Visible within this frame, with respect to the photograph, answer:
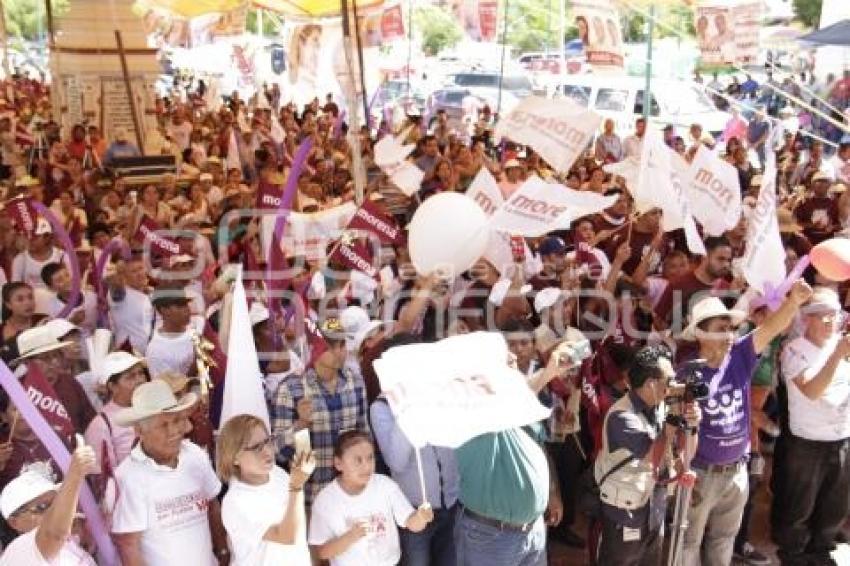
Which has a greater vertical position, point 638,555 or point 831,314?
point 831,314

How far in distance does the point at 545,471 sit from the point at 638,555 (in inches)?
34.1

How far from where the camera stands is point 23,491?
3.41 metres

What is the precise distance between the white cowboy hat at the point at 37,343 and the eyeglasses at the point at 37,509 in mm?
1261

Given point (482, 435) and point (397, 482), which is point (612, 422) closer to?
point (482, 435)

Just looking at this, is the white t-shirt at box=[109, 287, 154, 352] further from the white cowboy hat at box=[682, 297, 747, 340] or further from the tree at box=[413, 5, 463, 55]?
the tree at box=[413, 5, 463, 55]

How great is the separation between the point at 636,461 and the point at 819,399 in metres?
1.29

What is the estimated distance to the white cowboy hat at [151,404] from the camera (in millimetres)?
3777

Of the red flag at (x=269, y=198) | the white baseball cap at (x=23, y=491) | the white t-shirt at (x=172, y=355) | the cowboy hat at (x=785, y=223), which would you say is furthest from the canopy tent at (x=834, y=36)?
the white baseball cap at (x=23, y=491)

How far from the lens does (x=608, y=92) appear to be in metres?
20.8

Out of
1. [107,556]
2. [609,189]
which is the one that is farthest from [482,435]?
[609,189]

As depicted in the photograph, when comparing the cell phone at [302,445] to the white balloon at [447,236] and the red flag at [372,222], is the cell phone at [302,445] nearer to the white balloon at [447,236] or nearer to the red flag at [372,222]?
the white balloon at [447,236]

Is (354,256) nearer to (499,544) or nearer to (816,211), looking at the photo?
(499,544)

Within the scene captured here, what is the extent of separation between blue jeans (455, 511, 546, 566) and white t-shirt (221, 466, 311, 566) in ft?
2.37

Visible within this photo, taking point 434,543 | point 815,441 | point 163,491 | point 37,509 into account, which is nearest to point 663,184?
point 815,441
